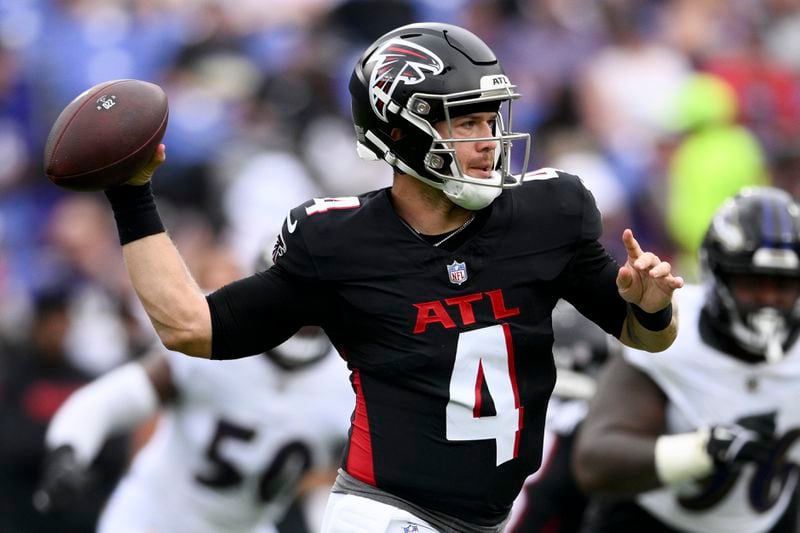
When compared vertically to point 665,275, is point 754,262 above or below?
below

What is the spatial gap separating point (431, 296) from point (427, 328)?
0.08 metres

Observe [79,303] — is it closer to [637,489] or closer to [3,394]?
[3,394]

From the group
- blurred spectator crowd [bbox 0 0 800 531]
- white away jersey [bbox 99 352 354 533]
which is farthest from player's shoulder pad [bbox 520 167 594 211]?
blurred spectator crowd [bbox 0 0 800 531]

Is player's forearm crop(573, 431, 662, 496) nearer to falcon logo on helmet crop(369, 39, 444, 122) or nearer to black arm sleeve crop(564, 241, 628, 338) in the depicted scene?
black arm sleeve crop(564, 241, 628, 338)

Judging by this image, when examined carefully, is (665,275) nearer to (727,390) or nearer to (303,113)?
(727,390)

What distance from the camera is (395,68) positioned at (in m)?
3.94

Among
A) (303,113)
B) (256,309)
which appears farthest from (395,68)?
(303,113)

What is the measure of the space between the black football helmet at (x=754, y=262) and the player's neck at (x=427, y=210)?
1.71 metres

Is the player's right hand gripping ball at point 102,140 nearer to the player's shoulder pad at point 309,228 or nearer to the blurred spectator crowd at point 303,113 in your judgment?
the player's shoulder pad at point 309,228

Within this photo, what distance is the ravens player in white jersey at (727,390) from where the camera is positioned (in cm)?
536

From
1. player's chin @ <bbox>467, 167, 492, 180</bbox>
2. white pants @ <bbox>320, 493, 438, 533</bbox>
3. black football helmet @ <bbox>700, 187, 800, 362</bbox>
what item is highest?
player's chin @ <bbox>467, 167, 492, 180</bbox>

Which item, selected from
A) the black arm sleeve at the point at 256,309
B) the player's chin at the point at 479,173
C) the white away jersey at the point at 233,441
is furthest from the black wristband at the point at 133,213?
the white away jersey at the point at 233,441

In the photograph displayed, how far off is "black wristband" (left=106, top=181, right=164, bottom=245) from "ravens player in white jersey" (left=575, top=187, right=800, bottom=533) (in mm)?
2038

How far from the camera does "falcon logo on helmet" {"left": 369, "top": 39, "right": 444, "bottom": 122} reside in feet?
12.8
